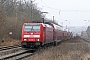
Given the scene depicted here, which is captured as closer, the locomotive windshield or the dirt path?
the dirt path

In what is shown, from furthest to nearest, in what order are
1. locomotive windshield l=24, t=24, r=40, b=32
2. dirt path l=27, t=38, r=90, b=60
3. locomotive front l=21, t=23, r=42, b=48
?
locomotive windshield l=24, t=24, r=40, b=32 < locomotive front l=21, t=23, r=42, b=48 < dirt path l=27, t=38, r=90, b=60

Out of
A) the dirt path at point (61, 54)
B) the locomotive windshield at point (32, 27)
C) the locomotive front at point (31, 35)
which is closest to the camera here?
the dirt path at point (61, 54)

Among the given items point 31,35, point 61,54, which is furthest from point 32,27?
point 61,54

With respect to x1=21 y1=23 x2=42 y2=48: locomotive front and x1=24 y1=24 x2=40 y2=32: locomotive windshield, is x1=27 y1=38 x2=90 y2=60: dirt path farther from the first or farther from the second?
x1=24 y1=24 x2=40 y2=32: locomotive windshield

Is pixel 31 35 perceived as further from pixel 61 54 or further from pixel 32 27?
pixel 61 54

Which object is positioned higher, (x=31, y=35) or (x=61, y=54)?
(x=31, y=35)

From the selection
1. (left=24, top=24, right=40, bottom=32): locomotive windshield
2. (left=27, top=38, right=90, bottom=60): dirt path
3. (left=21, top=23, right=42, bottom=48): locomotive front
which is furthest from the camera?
(left=24, top=24, right=40, bottom=32): locomotive windshield

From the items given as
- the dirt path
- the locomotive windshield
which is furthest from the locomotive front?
the dirt path

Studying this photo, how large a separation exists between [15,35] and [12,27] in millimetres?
2136

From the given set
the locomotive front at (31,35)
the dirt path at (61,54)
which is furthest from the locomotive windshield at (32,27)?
the dirt path at (61,54)

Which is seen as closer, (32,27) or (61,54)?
(61,54)

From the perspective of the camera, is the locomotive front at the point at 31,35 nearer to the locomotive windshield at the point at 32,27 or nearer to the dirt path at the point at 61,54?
the locomotive windshield at the point at 32,27

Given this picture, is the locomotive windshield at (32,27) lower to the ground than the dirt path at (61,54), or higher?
higher

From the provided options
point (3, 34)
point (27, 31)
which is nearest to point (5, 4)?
point (3, 34)
